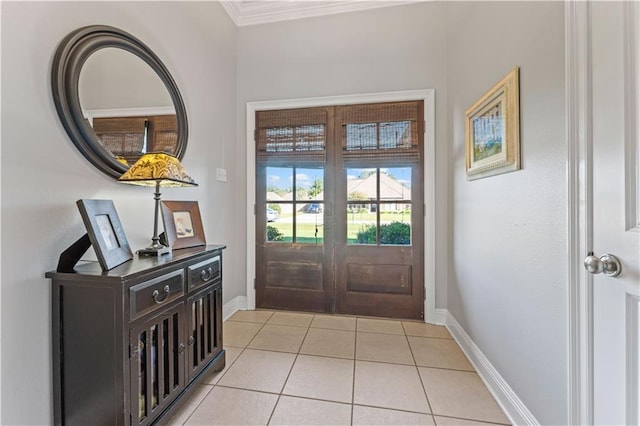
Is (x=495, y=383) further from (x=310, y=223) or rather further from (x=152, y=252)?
(x=152, y=252)

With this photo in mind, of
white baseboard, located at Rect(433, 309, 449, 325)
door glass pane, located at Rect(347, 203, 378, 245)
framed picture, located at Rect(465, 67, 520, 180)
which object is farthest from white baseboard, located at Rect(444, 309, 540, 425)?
framed picture, located at Rect(465, 67, 520, 180)

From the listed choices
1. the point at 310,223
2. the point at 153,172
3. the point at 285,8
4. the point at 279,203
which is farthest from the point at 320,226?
the point at 285,8

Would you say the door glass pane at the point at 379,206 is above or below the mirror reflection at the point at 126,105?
below

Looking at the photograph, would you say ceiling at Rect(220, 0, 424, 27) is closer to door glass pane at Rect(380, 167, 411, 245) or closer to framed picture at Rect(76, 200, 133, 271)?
door glass pane at Rect(380, 167, 411, 245)

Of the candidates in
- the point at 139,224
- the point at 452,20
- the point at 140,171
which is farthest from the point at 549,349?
the point at 452,20

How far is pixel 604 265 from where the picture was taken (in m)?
0.88

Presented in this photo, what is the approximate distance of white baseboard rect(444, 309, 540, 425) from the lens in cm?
129

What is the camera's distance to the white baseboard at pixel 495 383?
1289 millimetres

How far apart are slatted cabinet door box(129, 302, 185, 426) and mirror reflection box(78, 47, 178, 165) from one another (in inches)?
35.5

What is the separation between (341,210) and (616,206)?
1.96 metres

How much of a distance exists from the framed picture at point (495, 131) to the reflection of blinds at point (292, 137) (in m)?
1.29

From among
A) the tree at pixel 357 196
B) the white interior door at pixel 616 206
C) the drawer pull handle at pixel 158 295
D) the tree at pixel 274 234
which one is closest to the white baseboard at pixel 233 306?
the tree at pixel 274 234

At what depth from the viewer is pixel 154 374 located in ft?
4.10

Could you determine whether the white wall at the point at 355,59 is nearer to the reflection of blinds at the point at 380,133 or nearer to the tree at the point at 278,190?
the reflection of blinds at the point at 380,133
